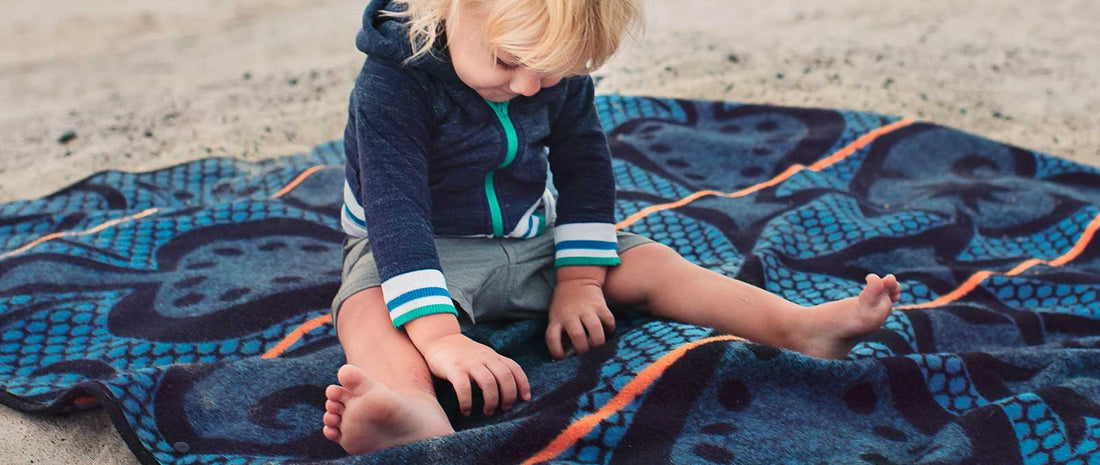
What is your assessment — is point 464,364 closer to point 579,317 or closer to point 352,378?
point 352,378

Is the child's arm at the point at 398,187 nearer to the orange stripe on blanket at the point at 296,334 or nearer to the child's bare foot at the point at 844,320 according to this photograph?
the orange stripe on blanket at the point at 296,334

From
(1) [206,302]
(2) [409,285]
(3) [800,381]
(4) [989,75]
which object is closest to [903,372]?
(3) [800,381]

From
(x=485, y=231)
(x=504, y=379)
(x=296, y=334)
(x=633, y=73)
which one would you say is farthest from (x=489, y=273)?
(x=633, y=73)

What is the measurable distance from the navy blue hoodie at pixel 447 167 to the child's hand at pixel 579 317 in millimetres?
55

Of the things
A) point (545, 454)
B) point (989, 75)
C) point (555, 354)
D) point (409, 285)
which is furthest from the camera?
point (989, 75)

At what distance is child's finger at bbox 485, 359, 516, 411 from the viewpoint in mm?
1505

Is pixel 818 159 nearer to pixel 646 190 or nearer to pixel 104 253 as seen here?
pixel 646 190

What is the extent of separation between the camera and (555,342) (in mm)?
1728

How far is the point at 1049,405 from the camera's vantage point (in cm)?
161

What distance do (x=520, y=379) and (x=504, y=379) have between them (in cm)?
4

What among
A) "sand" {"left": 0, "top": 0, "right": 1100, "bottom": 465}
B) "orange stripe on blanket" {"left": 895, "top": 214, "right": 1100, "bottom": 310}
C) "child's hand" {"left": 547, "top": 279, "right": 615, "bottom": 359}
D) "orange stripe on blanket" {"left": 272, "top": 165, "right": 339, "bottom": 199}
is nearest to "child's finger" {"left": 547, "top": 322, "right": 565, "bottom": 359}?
"child's hand" {"left": 547, "top": 279, "right": 615, "bottom": 359}

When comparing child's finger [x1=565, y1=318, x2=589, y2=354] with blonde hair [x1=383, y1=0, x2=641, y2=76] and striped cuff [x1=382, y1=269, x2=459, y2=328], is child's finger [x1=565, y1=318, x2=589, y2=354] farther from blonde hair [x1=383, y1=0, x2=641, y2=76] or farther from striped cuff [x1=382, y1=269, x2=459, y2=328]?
blonde hair [x1=383, y1=0, x2=641, y2=76]

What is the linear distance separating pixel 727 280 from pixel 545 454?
0.51 m

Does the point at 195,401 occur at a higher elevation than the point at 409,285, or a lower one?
lower
